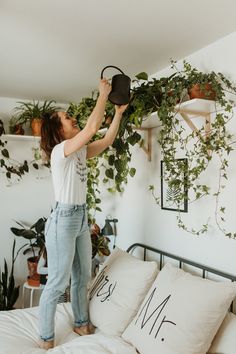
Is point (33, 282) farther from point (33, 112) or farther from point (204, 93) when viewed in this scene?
point (204, 93)

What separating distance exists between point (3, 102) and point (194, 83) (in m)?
2.09

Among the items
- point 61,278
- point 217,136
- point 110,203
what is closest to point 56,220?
point 61,278

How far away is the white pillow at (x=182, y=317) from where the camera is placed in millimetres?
1496

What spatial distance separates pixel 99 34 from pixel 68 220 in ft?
3.43

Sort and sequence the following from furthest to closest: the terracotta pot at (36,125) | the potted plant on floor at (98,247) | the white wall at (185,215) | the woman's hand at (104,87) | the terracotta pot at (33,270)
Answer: the terracotta pot at (36,125) → the terracotta pot at (33,270) → the potted plant on floor at (98,247) → the white wall at (185,215) → the woman's hand at (104,87)

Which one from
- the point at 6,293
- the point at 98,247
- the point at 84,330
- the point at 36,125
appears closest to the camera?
the point at 84,330

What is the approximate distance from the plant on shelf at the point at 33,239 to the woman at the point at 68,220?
1.06 m

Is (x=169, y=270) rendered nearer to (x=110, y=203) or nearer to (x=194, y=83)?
(x=194, y=83)

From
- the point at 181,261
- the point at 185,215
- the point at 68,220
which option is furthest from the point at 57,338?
the point at 185,215

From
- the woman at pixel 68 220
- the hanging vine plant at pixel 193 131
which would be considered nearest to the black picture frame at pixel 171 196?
the hanging vine plant at pixel 193 131

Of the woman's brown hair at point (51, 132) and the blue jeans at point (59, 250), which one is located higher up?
the woman's brown hair at point (51, 132)

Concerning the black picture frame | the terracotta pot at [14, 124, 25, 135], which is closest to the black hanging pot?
the black picture frame

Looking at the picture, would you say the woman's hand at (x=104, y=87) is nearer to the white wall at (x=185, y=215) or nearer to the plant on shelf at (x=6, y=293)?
the white wall at (x=185, y=215)

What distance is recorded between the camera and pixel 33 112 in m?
3.17
